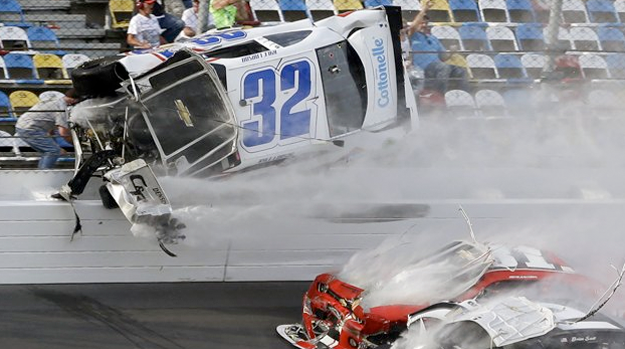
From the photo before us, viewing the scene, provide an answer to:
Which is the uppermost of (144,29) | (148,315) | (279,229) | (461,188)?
(144,29)

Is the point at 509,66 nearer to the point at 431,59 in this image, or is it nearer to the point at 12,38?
the point at 431,59

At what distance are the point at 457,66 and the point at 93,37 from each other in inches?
169

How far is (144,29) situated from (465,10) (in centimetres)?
425

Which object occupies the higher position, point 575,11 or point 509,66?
point 575,11

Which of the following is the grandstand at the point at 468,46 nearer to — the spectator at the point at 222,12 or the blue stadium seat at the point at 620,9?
the blue stadium seat at the point at 620,9

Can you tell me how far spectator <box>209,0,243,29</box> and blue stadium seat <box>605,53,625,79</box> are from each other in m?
4.72

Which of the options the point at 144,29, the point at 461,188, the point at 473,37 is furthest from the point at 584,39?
the point at 144,29

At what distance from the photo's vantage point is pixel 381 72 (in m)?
9.90

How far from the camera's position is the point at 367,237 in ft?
34.2

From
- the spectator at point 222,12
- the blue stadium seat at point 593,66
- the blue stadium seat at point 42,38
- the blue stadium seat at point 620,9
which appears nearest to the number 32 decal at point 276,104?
the spectator at point 222,12

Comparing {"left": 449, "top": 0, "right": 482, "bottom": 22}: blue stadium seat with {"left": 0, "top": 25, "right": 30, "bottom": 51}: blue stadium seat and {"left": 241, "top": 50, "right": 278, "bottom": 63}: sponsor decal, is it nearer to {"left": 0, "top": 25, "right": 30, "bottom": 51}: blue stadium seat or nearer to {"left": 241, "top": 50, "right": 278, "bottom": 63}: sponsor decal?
{"left": 241, "top": 50, "right": 278, "bottom": 63}: sponsor decal

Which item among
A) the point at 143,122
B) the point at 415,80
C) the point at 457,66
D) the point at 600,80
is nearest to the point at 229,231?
the point at 143,122

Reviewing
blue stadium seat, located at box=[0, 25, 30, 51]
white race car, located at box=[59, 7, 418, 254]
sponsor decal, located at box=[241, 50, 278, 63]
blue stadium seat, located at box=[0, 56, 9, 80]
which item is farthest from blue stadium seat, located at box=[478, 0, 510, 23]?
blue stadium seat, located at box=[0, 56, 9, 80]

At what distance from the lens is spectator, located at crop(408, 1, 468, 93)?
11.3 metres
